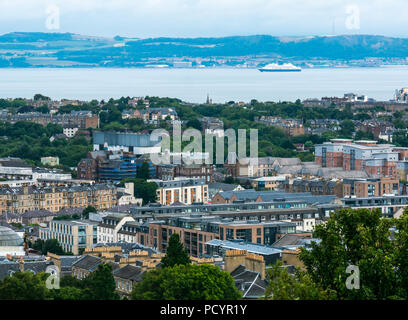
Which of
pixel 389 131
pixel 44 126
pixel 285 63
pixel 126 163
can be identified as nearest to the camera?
pixel 126 163

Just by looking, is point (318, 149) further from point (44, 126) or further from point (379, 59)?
point (379, 59)

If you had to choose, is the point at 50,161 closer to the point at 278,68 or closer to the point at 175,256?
the point at 175,256

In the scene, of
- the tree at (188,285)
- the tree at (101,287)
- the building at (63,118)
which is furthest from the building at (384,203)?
the building at (63,118)

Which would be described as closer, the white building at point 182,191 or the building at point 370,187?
the building at point 370,187

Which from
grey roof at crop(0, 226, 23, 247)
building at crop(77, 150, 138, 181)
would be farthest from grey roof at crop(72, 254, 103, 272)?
building at crop(77, 150, 138, 181)

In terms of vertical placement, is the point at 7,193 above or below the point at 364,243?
below

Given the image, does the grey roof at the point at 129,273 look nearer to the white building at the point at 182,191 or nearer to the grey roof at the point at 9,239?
the grey roof at the point at 9,239

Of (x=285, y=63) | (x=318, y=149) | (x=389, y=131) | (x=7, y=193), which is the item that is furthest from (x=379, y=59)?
(x=7, y=193)

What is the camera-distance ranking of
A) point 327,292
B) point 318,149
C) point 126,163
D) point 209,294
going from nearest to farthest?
point 327,292, point 209,294, point 126,163, point 318,149
